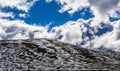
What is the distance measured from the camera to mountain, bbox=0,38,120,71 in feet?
354

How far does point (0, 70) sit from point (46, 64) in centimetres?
2614

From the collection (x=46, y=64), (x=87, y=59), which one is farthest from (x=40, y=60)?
(x=87, y=59)

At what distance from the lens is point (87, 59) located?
133 meters

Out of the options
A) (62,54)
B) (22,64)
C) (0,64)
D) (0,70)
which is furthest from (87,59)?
(0,70)

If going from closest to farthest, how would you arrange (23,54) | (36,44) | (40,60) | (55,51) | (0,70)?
1. (0,70)
2. (40,60)
3. (23,54)
4. (55,51)
5. (36,44)

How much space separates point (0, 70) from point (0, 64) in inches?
553

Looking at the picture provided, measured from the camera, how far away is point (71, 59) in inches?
5089

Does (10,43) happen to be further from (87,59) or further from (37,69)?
(37,69)

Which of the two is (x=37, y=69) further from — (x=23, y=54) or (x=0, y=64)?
(x=23, y=54)

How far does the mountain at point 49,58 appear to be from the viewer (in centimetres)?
10781

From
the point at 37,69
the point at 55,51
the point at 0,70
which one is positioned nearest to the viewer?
the point at 0,70

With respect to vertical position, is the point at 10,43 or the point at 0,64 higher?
the point at 10,43

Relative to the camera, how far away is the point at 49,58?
124938mm

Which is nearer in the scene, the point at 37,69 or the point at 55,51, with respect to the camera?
the point at 37,69
